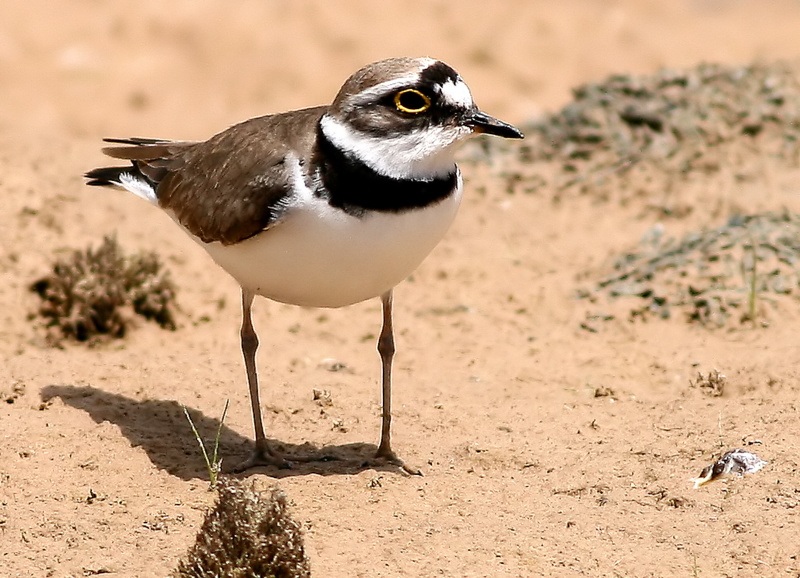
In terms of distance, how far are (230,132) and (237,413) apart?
1.72m

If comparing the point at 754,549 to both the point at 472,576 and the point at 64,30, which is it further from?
the point at 64,30

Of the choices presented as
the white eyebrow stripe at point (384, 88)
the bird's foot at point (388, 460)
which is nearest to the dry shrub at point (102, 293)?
the bird's foot at point (388, 460)

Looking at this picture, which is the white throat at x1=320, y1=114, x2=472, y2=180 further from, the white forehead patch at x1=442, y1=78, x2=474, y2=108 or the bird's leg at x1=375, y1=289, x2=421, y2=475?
the bird's leg at x1=375, y1=289, x2=421, y2=475

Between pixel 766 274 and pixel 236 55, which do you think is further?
pixel 236 55

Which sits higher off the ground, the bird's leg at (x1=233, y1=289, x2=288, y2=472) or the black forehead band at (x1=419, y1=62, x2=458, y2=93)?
the black forehead band at (x1=419, y1=62, x2=458, y2=93)

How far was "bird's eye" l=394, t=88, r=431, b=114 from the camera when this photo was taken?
19.6 ft

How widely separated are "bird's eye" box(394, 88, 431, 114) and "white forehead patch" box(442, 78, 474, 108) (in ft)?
0.32

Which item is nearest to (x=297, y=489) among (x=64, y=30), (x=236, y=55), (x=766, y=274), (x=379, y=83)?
(x=379, y=83)

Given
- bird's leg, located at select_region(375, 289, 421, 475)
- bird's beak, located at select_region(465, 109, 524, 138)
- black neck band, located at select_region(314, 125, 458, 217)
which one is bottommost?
bird's leg, located at select_region(375, 289, 421, 475)

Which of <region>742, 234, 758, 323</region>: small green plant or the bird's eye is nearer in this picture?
the bird's eye

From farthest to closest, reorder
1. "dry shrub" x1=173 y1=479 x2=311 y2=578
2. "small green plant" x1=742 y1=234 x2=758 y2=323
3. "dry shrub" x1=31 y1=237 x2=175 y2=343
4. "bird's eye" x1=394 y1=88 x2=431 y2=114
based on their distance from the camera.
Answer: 1. "dry shrub" x1=31 y1=237 x2=175 y2=343
2. "small green plant" x1=742 y1=234 x2=758 y2=323
3. "bird's eye" x1=394 y1=88 x2=431 y2=114
4. "dry shrub" x1=173 y1=479 x2=311 y2=578

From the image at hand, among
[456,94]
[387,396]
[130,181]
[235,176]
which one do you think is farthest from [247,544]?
[130,181]

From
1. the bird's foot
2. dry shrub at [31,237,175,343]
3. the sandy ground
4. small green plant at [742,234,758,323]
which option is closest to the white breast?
the bird's foot

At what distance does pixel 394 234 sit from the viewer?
234 inches
